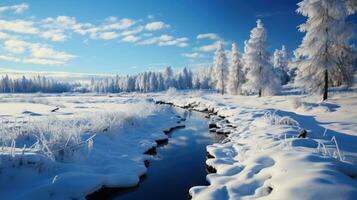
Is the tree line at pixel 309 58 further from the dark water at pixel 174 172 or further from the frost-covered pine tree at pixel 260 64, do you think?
the dark water at pixel 174 172

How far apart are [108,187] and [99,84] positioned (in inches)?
5677

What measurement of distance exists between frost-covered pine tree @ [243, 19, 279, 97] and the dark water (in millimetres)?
26098

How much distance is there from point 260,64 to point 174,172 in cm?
3333

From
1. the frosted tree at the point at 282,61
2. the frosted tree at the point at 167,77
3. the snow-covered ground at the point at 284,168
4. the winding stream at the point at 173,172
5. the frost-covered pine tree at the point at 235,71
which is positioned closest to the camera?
the snow-covered ground at the point at 284,168

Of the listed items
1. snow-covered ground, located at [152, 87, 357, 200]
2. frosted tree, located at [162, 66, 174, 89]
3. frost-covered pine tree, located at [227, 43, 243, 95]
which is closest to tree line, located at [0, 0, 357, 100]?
frost-covered pine tree, located at [227, 43, 243, 95]

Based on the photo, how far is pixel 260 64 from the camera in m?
40.1

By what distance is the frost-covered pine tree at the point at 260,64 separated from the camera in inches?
1583

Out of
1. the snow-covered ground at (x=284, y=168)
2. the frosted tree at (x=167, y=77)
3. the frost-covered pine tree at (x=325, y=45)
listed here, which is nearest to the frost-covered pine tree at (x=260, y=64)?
the frost-covered pine tree at (x=325, y=45)

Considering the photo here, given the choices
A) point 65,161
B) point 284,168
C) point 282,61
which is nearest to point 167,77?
point 282,61

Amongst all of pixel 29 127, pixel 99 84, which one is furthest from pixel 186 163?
pixel 99 84

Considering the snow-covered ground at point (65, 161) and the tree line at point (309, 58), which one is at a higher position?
the tree line at point (309, 58)

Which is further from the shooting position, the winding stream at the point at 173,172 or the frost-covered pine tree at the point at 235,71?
the frost-covered pine tree at the point at 235,71

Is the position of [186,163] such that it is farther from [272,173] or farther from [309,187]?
[309,187]

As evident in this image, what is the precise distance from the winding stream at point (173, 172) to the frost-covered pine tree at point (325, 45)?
39.0ft
